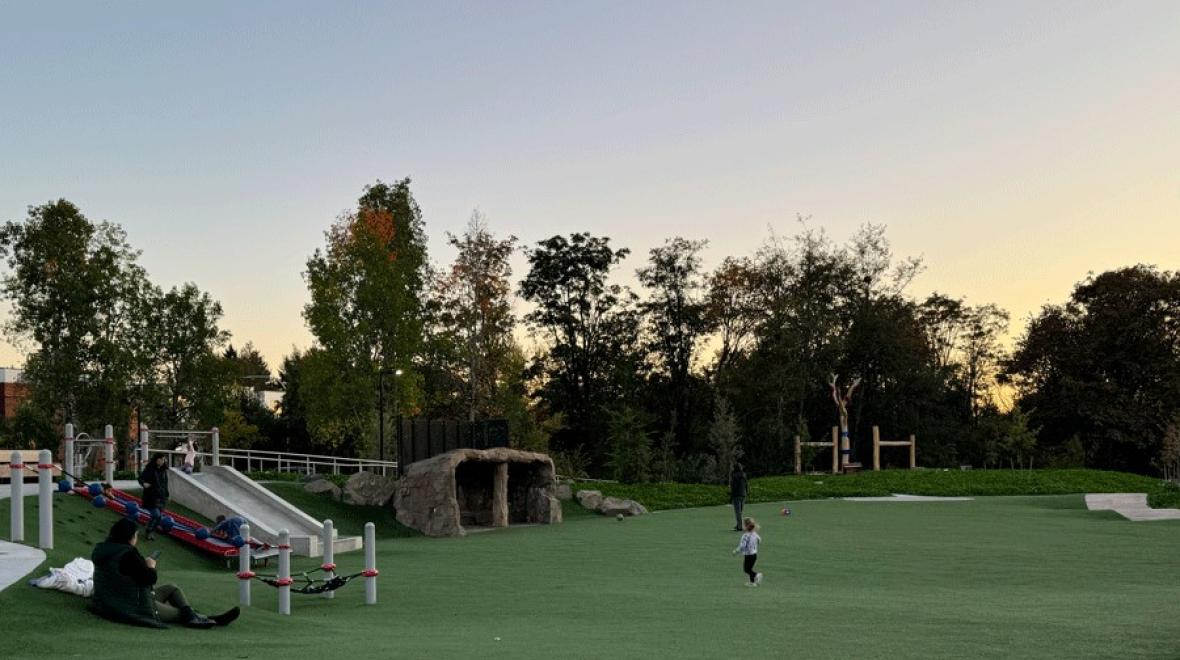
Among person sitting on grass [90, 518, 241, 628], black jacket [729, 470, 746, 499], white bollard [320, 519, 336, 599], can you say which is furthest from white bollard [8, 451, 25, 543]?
black jacket [729, 470, 746, 499]

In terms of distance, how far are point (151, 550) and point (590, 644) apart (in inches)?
517

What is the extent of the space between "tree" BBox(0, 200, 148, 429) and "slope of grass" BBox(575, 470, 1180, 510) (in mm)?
21630

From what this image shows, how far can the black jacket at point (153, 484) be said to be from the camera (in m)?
23.5

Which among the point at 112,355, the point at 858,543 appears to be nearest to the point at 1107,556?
the point at 858,543

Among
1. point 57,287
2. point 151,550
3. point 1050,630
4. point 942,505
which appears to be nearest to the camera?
point 1050,630

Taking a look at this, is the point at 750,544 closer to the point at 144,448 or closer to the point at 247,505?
the point at 247,505

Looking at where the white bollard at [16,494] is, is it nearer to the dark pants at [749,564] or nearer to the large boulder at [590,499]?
the dark pants at [749,564]

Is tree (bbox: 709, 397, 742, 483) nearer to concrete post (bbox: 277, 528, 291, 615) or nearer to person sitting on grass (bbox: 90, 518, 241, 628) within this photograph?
concrete post (bbox: 277, 528, 291, 615)

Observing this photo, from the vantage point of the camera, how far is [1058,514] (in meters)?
35.5

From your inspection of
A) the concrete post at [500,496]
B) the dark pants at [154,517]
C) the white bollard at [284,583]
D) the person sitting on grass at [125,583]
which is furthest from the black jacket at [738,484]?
the person sitting on grass at [125,583]

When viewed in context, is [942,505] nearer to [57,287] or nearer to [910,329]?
[910,329]

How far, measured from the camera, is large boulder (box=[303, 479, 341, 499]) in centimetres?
3556

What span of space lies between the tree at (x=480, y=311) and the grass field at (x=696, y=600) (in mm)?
30502

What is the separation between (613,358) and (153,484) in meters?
46.7
